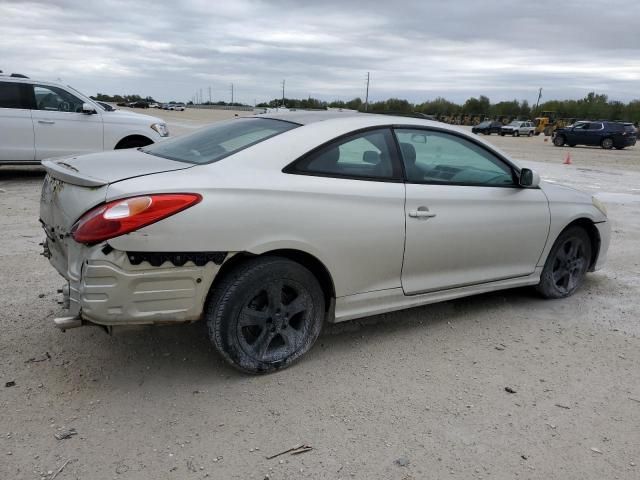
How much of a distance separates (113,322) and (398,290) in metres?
1.82

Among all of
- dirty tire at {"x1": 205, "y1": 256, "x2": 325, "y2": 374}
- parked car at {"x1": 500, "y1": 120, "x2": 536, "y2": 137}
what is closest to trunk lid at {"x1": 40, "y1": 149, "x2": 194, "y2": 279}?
dirty tire at {"x1": 205, "y1": 256, "x2": 325, "y2": 374}

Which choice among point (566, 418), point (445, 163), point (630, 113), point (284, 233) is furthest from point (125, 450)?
point (630, 113)

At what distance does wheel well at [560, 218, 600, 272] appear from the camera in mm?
4809

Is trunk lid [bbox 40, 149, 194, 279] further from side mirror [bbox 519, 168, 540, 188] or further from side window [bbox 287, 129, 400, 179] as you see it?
side mirror [bbox 519, 168, 540, 188]

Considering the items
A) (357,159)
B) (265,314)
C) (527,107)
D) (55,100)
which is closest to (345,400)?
(265,314)

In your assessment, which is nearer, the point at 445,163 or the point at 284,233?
the point at 284,233

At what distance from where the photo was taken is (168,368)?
3.37 metres

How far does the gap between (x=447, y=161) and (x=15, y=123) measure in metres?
8.06

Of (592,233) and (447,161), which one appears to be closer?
(447,161)

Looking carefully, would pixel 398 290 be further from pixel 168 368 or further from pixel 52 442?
pixel 52 442

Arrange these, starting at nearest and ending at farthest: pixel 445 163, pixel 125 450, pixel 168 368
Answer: pixel 125 450, pixel 168 368, pixel 445 163

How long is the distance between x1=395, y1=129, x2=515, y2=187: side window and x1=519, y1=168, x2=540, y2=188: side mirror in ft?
0.25

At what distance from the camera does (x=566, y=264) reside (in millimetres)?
4840

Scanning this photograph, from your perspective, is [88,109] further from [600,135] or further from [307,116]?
[600,135]
